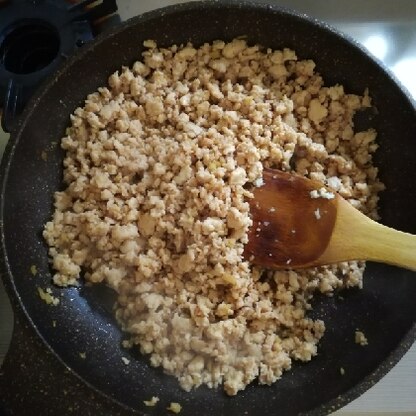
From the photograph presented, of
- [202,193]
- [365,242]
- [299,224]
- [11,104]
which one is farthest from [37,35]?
[365,242]

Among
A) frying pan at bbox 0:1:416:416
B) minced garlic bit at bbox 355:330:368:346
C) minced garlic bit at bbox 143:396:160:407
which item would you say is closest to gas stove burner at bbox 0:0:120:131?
frying pan at bbox 0:1:416:416

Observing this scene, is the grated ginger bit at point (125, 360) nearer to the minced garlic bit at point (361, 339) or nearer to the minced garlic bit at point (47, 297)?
the minced garlic bit at point (47, 297)

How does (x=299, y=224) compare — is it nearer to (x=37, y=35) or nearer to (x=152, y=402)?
(x=152, y=402)

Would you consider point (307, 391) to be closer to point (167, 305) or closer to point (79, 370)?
point (167, 305)

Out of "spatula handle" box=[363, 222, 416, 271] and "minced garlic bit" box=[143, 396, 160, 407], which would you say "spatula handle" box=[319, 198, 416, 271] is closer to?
"spatula handle" box=[363, 222, 416, 271]

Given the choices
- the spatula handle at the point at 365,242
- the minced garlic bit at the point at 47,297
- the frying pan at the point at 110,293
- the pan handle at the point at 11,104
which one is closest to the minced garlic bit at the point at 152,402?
the frying pan at the point at 110,293

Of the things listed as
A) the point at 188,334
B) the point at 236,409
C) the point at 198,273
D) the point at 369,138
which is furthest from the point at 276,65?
the point at 236,409
